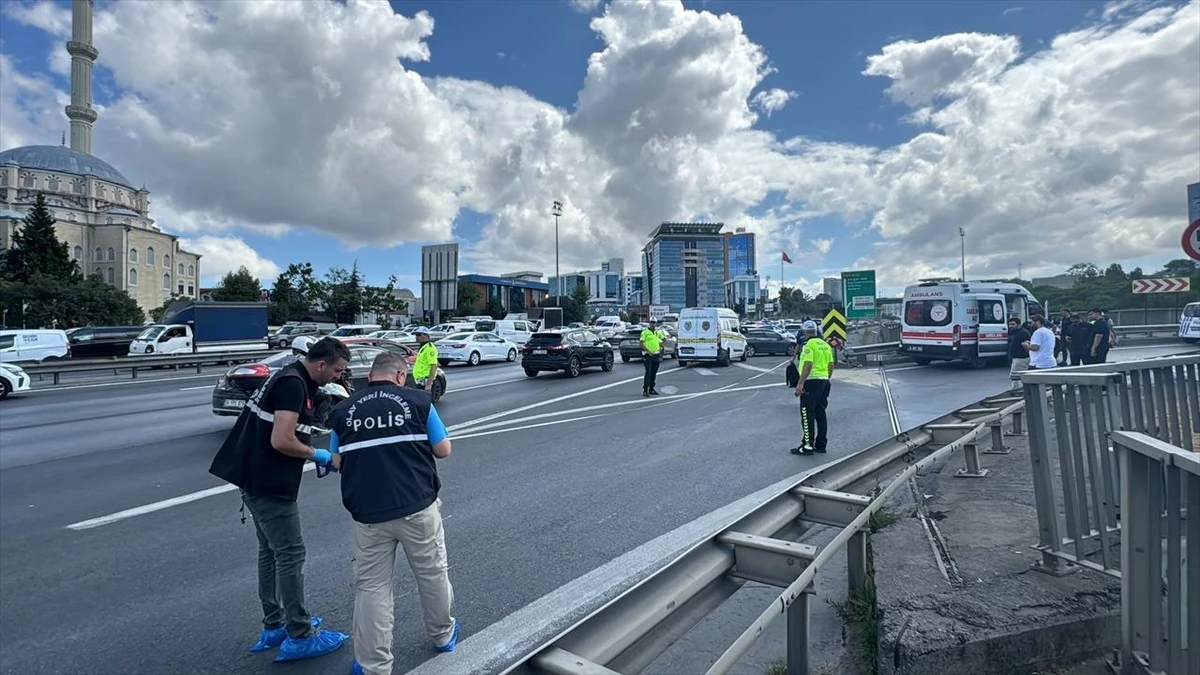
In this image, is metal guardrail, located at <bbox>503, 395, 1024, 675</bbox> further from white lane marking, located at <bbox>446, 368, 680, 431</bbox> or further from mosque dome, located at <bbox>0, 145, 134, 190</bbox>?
mosque dome, located at <bbox>0, 145, 134, 190</bbox>

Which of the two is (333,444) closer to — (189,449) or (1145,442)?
(1145,442)

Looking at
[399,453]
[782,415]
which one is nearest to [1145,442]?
[399,453]

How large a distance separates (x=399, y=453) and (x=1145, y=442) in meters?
3.56

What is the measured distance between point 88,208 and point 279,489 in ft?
428

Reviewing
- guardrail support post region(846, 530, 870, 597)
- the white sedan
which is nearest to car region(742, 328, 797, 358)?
the white sedan

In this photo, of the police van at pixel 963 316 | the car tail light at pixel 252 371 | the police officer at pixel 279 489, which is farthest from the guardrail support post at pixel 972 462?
the police van at pixel 963 316

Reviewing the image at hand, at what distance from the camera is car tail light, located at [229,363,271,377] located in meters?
11.6

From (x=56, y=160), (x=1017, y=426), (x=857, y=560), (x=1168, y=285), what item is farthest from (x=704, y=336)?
(x=56, y=160)

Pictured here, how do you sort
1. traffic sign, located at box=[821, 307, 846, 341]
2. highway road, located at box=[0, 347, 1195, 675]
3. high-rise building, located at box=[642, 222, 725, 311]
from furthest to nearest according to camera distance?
1. high-rise building, located at box=[642, 222, 725, 311]
2. traffic sign, located at box=[821, 307, 846, 341]
3. highway road, located at box=[0, 347, 1195, 675]

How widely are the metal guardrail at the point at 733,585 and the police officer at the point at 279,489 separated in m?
2.19

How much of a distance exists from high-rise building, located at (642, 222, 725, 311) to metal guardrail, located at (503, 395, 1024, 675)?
5048 inches

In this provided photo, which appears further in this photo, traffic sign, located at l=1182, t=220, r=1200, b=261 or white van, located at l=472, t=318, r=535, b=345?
white van, located at l=472, t=318, r=535, b=345

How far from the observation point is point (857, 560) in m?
3.85

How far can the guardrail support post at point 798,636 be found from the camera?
108 inches
